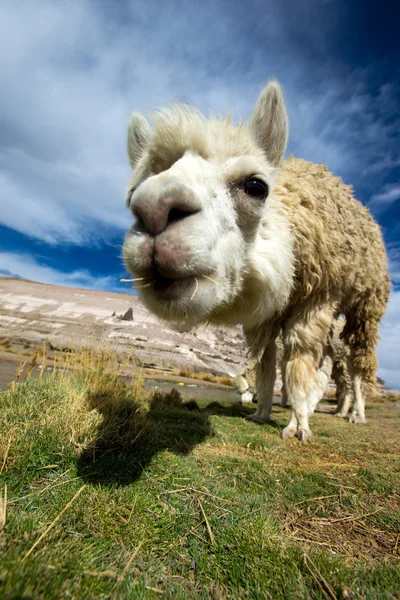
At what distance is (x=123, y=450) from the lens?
2.37 m

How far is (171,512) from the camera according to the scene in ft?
5.56

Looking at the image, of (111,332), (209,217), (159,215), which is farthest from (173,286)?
(111,332)

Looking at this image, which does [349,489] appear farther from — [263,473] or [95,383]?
[95,383]

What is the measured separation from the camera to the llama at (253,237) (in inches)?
73.7

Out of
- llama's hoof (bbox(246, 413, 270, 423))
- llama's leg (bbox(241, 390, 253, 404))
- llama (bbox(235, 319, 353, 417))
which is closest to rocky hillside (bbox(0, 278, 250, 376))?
llama (bbox(235, 319, 353, 417))

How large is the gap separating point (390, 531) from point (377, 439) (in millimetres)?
2630

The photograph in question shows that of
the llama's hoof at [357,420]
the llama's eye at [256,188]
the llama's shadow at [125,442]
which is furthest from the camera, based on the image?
the llama's hoof at [357,420]

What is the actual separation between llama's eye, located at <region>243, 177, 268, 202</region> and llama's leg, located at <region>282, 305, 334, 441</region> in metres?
2.00

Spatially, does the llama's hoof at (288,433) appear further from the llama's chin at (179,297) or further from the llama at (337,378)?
the llama at (337,378)

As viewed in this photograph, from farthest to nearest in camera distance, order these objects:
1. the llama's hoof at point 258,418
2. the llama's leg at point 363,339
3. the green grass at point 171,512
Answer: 1. the llama's leg at point 363,339
2. the llama's hoof at point 258,418
3. the green grass at point 171,512

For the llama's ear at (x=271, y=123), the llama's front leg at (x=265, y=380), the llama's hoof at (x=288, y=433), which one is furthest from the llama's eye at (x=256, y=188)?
the llama's hoof at (x=288, y=433)

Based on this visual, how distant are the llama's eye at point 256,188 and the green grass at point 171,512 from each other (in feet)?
6.97

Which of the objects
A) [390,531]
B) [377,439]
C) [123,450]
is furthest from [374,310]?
[123,450]

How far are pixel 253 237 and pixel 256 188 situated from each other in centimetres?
39
